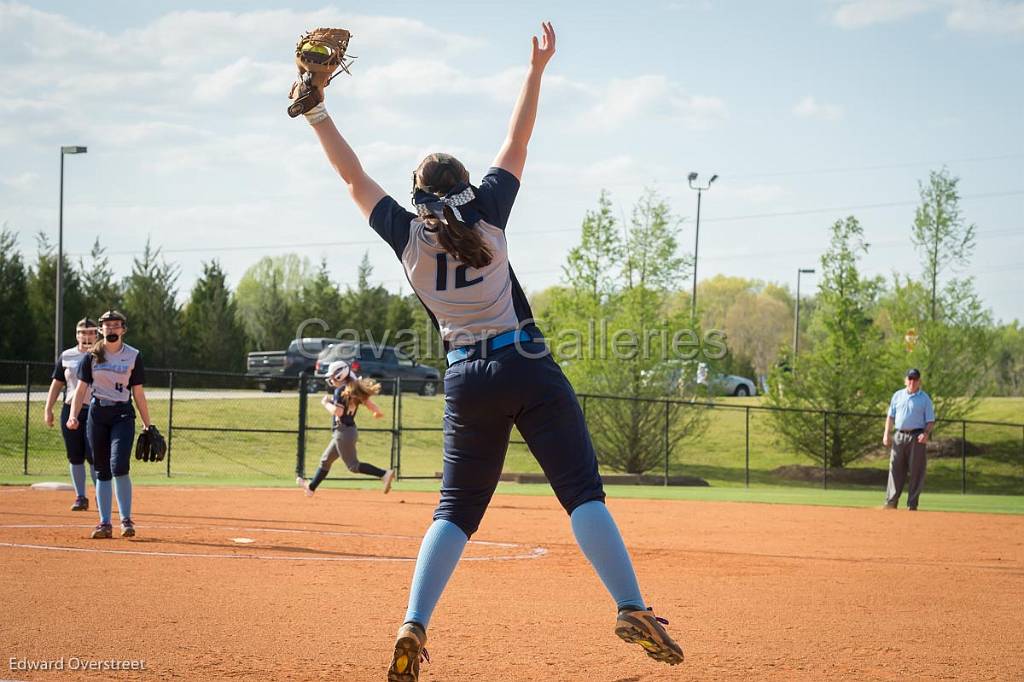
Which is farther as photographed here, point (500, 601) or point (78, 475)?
point (78, 475)

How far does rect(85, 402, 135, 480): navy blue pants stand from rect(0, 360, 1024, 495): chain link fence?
1222cm

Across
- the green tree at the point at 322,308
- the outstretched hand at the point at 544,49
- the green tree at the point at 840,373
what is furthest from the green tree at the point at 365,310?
the outstretched hand at the point at 544,49

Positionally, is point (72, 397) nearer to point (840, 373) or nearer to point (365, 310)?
point (840, 373)

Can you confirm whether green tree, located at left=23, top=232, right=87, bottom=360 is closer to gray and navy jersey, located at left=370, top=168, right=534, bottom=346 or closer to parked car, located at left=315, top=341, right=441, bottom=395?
parked car, located at left=315, top=341, right=441, bottom=395

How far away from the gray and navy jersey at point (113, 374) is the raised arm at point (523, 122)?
656 cm

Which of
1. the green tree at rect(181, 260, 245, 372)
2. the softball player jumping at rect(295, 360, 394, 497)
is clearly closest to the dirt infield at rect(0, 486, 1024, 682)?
the softball player jumping at rect(295, 360, 394, 497)

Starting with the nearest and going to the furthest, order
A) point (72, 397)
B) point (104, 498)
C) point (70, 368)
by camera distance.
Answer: point (104, 498)
point (72, 397)
point (70, 368)

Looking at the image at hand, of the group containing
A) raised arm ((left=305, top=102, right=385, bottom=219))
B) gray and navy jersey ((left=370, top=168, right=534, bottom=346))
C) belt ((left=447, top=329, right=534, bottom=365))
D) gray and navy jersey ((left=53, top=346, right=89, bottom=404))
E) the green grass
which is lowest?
the green grass

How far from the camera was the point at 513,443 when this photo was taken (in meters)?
35.7

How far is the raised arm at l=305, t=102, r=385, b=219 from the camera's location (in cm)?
457

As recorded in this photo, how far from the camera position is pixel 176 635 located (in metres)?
5.85

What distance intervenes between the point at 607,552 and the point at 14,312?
4310 cm

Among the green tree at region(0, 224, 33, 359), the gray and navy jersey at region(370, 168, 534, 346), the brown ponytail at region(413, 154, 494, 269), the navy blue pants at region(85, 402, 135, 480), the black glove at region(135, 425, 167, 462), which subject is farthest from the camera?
the green tree at region(0, 224, 33, 359)

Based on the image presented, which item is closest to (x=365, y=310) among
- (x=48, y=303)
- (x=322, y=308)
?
(x=322, y=308)
